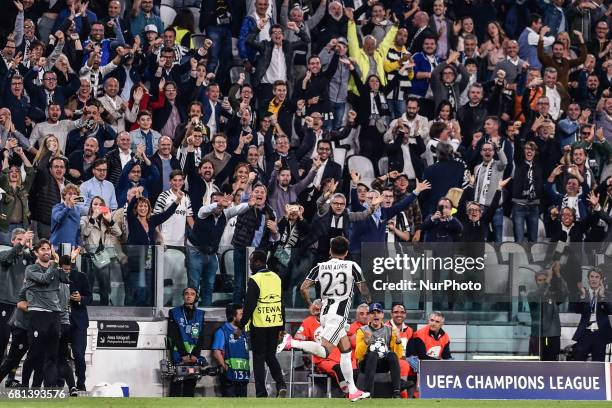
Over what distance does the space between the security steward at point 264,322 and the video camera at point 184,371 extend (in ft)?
5.77

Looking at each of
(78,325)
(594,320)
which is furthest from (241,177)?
(594,320)

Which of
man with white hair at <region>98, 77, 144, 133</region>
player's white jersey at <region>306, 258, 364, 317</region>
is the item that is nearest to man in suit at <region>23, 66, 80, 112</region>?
man with white hair at <region>98, 77, 144, 133</region>

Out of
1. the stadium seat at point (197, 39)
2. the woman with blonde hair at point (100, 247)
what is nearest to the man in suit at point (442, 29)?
the stadium seat at point (197, 39)

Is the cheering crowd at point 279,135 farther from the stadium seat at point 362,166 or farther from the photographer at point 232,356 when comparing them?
the photographer at point 232,356

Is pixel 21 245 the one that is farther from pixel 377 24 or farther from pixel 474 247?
pixel 377 24

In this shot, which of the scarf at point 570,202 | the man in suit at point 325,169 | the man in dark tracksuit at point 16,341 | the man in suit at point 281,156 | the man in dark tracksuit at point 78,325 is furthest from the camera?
the scarf at point 570,202

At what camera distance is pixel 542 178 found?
2486cm

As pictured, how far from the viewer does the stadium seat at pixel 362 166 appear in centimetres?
2489

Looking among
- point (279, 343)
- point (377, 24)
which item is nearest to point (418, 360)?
point (279, 343)

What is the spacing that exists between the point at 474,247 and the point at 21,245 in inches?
250

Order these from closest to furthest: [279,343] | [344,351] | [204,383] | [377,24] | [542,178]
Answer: [344,351]
[279,343]
[204,383]
[542,178]
[377,24]

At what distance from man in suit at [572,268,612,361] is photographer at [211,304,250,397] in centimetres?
443

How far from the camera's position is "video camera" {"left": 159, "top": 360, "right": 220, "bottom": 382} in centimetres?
2095

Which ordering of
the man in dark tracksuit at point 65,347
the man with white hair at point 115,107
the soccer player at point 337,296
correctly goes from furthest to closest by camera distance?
1. the man with white hair at point 115,107
2. the man in dark tracksuit at point 65,347
3. the soccer player at point 337,296
